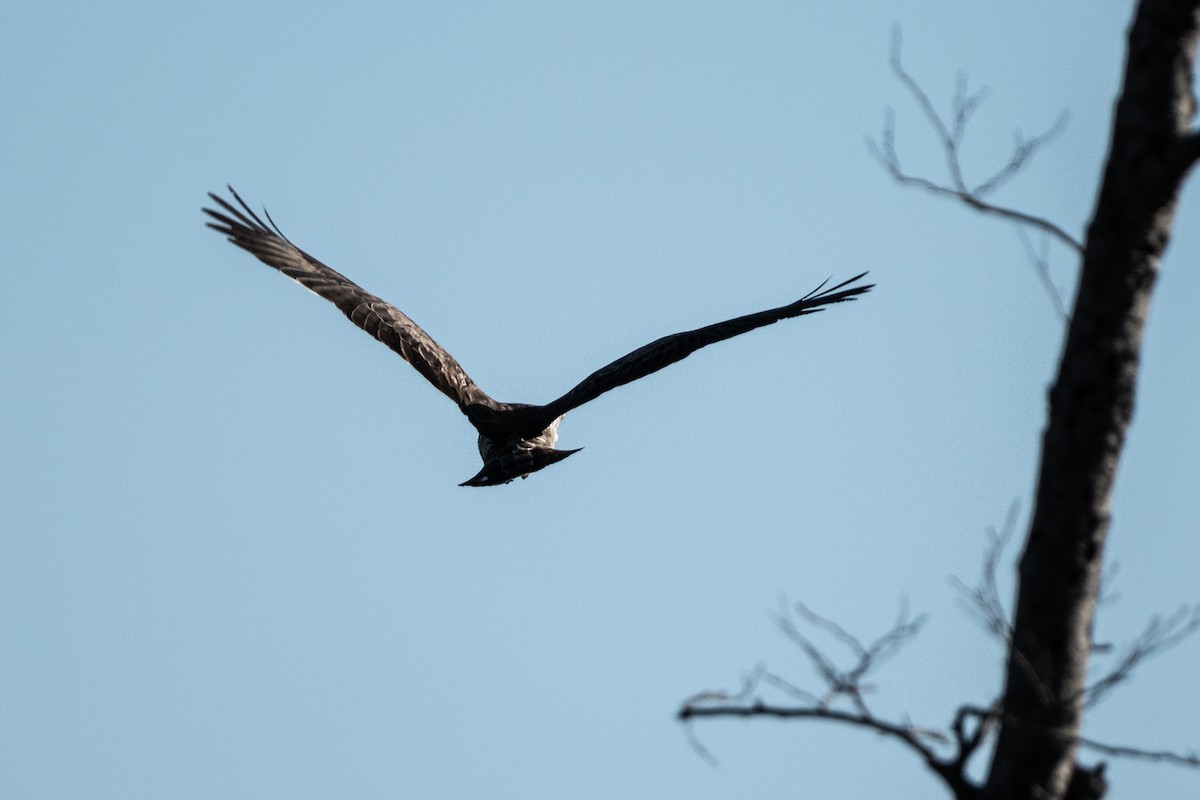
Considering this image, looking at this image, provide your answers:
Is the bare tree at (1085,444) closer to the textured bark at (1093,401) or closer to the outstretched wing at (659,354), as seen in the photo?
the textured bark at (1093,401)

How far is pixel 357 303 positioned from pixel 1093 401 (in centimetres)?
1073

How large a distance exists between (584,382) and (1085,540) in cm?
858

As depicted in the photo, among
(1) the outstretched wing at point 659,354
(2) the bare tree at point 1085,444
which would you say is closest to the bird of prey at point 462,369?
(1) the outstretched wing at point 659,354

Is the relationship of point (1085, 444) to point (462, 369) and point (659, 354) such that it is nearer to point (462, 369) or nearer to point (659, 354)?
point (659, 354)

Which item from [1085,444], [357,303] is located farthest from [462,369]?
[1085,444]

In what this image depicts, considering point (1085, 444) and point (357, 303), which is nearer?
point (1085, 444)

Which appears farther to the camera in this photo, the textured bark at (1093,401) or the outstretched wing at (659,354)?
the outstretched wing at (659,354)

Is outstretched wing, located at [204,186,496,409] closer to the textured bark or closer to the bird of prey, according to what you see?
the bird of prey

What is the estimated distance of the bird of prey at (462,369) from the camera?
42.5 ft

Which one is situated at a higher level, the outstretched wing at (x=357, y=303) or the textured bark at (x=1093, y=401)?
the outstretched wing at (x=357, y=303)

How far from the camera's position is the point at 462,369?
1489cm

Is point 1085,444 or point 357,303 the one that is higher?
point 357,303

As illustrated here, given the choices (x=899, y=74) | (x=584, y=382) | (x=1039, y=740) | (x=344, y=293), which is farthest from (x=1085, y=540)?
(x=344, y=293)

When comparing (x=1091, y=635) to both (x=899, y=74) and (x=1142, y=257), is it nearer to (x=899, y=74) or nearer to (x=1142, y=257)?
(x=1142, y=257)
